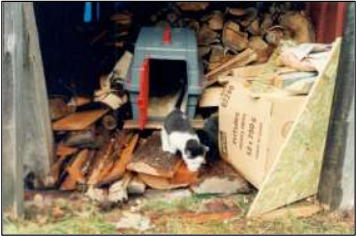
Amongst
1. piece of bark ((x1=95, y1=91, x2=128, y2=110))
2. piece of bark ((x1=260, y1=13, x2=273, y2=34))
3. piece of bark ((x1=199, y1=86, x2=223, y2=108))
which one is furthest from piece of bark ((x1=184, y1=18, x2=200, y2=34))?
piece of bark ((x1=95, y1=91, x2=128, y2=110))

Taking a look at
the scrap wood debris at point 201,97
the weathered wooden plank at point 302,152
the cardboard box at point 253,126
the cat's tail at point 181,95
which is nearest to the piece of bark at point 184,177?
the scrap wood debris at point 201,97

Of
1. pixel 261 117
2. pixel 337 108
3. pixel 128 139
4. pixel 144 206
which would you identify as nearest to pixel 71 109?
pixel 128 139

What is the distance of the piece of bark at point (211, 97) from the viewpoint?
4.95 m

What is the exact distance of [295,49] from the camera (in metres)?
4.19

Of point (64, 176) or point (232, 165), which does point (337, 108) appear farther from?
point (64, 176)

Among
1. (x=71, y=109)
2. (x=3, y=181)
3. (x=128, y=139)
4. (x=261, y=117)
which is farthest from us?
(x=71, y=109)

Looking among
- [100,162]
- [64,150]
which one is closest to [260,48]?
[100,162]

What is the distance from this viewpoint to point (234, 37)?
5355mm

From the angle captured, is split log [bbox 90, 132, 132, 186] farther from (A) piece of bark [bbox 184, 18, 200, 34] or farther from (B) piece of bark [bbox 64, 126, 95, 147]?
(A) piece of bark [bbox 184, 18, 200, 34]

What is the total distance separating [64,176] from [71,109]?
0.87 meters

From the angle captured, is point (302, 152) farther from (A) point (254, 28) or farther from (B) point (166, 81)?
(B) point (166, 81)

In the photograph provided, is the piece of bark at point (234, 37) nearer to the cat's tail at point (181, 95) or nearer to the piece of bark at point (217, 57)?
the piece of bark at point (217, 57)

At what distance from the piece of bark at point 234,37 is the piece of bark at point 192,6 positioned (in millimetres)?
340

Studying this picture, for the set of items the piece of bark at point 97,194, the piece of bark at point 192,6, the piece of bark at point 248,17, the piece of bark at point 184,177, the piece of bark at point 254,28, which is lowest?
the piece of bark at point 97,194
